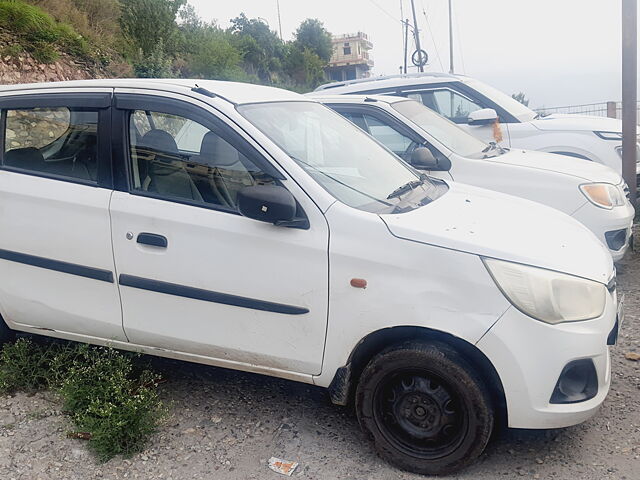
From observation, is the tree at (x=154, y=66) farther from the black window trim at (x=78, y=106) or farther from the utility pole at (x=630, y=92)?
the black window trim at (x=78, y=106)

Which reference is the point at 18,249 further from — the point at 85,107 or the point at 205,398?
the point at 205,398

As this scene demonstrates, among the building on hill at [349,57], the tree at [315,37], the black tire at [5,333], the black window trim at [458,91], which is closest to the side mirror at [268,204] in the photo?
the black tire at [5,333]

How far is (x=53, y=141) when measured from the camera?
143 inches

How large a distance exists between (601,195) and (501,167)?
85 centimetres

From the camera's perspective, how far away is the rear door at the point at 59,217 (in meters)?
3.35

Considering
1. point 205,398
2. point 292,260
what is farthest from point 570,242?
point 205,398

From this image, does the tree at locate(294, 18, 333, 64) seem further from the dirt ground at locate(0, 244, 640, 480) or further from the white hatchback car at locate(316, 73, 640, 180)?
the dirt ground at locate(0, 244, 640, 480)

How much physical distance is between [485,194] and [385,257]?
122cm

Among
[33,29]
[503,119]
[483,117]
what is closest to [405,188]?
[483,117]

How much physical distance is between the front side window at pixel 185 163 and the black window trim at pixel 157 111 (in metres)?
0.02

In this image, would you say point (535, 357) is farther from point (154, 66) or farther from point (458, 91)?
point (154, 66)

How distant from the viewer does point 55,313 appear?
353 cm

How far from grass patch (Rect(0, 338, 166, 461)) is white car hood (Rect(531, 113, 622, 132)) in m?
5.29

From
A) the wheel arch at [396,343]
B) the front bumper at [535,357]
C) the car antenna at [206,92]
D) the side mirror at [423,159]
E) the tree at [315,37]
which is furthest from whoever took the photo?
the tree at [315,37]
